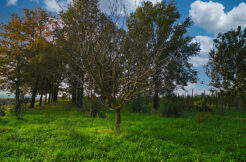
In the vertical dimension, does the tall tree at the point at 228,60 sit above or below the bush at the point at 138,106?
above

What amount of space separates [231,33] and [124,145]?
16.8 m

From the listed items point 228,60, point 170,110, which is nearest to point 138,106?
point 170,110

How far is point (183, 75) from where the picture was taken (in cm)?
1780

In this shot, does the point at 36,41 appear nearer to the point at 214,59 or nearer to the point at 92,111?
the point at 92,111

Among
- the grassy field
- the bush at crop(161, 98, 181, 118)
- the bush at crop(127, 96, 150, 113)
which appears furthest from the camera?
the bush at crop(127, 96, 150, 113)

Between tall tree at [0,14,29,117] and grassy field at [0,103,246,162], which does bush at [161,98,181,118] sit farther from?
tall tree at [0,14,29,117]

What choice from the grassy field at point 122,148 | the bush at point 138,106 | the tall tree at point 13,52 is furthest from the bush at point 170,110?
the tall tree at point 13,52

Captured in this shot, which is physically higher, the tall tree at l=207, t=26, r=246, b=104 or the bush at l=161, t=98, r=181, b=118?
the tall tree at l=207, t=26, r=246, b=104

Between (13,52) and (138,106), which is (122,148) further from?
(13,52)

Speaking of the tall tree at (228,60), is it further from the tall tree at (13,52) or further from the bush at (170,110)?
the tall tree at (13,52)

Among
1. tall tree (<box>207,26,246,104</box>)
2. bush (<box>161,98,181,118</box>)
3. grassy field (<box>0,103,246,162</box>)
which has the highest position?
tall tree (<box>207,26,246,104</box>)

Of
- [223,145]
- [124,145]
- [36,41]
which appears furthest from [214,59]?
[36,41]

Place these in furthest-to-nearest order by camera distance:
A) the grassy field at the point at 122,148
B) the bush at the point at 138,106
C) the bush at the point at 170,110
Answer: the bush at the point at 138,106 → the bush at the point at 170,110 → the grassy field at the point at 122,148

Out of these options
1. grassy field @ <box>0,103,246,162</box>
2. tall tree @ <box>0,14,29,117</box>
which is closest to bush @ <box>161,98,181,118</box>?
grassy field @ <box>0,103,246,162</box>
